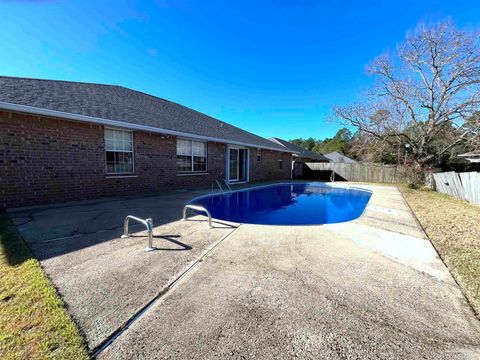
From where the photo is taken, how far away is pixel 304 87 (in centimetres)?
2211

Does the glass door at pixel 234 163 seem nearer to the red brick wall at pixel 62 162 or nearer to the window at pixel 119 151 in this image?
the red brick wall at pixel 62 162

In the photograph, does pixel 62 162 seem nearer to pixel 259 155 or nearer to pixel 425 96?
pixel 259 155

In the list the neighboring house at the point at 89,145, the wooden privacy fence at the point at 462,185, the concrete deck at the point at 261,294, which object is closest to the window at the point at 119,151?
the neighboring house at the point at 89,145

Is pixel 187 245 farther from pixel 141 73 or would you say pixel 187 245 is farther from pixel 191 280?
pixel 141 73

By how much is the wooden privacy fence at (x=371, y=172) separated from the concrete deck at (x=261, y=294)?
17203mm

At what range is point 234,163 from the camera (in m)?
15.6

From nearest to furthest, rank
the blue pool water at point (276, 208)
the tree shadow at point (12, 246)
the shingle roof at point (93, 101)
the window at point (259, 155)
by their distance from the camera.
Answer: the tree shadow at point (12, 246) < the shingle roof at point (93, 101) < the blue pool water at point (276, 208) < the window at point (259, 155)

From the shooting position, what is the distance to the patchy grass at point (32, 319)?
171 centimetres

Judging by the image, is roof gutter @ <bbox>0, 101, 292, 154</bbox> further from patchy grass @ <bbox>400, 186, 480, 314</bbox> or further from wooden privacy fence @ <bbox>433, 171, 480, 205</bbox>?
wooden privacy fence @ <bbox>433, 171, 480, 205</bbox>

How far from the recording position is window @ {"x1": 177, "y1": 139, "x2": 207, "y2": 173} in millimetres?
11336

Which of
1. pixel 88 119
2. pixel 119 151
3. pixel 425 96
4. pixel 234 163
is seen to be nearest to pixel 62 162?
pixel 88 119

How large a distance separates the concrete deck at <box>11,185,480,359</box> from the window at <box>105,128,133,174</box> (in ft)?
14.7

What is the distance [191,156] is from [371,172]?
17.0 m

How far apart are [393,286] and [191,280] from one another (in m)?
2.62
